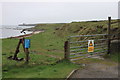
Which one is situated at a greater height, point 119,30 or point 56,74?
point 119,30

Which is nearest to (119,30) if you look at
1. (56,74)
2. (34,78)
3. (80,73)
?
(80,73)

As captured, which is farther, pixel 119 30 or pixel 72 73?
pixel 119 30

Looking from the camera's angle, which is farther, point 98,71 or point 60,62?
point 60,62

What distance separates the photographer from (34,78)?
675 cm

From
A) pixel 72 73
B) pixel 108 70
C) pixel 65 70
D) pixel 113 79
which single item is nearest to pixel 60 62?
pixel 65 70

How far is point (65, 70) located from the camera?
26.5ft

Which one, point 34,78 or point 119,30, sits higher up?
point 119,30

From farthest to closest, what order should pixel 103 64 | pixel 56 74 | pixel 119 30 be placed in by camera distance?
pixel 119 30
pixel 103 64
pixel 56 74

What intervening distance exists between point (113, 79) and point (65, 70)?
2365 millimetres

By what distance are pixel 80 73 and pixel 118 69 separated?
7.52ft

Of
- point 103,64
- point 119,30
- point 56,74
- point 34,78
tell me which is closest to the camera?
point 34,78

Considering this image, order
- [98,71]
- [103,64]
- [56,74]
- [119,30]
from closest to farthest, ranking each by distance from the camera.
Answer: [56,74]
[98,71]
[103,64]
[119,30]

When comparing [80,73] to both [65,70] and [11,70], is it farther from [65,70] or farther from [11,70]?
[11,70]

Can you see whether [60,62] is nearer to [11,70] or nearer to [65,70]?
[65,70]
